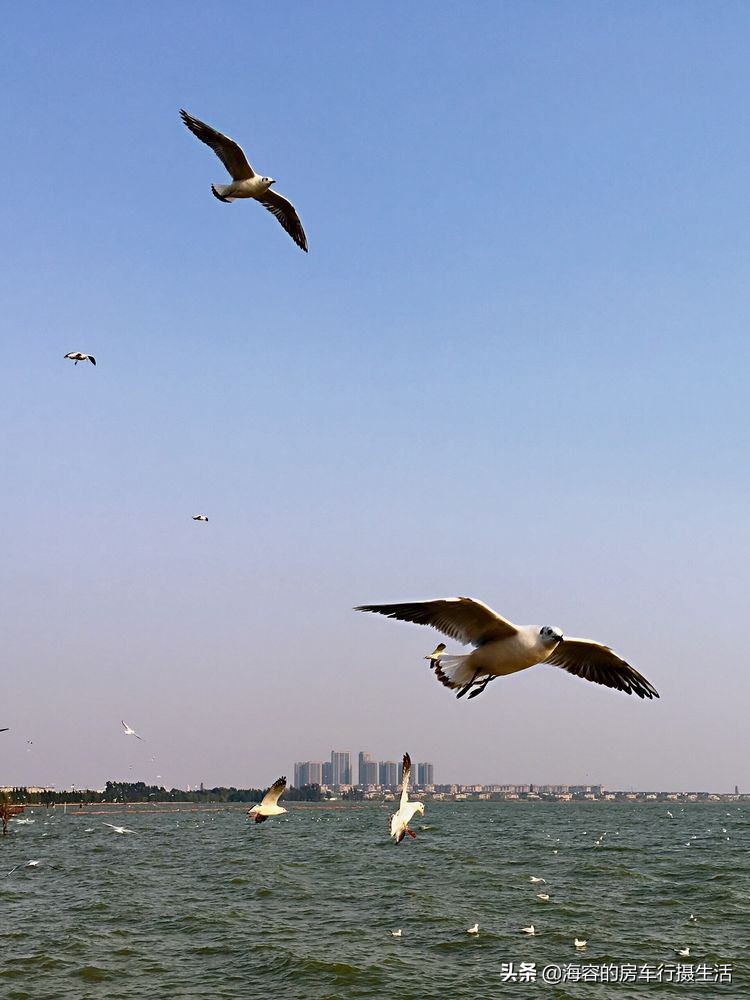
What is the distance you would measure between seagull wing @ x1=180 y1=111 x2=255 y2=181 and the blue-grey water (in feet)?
61.0

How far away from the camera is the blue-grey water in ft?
80.8

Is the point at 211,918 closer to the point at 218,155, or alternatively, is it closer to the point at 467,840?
the point at 218,155

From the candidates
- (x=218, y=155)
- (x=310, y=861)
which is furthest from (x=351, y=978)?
(x=310, y=861)

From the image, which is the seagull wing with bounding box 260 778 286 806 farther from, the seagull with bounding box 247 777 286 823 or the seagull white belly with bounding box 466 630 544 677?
the seagull white belly with bounding box 466 630 544 677

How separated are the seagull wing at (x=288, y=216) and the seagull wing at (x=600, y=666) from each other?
11645 millimetres

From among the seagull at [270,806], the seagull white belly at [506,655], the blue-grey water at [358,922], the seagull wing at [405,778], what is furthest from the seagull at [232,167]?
the blue-grey water at [358,922]

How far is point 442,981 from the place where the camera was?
24516 mm

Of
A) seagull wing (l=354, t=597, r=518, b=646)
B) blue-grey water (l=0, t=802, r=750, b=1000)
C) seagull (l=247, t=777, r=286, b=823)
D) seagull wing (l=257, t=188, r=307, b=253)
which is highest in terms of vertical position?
→ seagull wing (l=257, t=188, r=307, b=253)

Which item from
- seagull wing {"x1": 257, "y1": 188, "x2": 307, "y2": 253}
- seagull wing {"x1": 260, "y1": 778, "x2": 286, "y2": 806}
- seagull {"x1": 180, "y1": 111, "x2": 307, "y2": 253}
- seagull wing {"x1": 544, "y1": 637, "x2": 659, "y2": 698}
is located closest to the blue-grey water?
seagull wing {"x1": 260, "y1": 778, "x2": 286, "y2": 806}

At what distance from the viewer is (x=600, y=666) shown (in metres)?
11.8

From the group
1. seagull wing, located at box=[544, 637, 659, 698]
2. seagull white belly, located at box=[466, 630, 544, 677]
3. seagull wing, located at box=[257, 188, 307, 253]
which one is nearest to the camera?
seagull white belly, located at box=[466, 630, 544, 677]

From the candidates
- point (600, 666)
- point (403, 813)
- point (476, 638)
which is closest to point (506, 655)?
point (476, 638)

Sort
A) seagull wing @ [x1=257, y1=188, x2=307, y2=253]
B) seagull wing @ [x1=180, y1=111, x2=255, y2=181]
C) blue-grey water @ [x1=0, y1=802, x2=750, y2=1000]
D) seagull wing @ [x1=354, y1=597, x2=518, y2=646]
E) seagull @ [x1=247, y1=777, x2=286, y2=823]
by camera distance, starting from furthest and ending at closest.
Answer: blue-grey water @ [x1=0, y1=802, x2=750, y2=1000], seagull @ [x1=247, y1=777, x2=286, y2=823], seagull wing @ [x1=257, y1=188, x2=307, y2=253], seagull wing @ [x1=180, y1=111, x2=255, y2=181], seagull wing @ [x1=354, y1=597, x2=518, y2=646]

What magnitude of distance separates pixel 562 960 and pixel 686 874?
80.2ft
